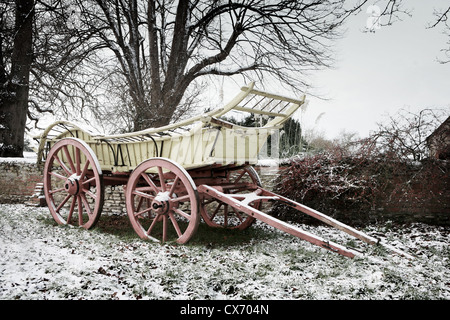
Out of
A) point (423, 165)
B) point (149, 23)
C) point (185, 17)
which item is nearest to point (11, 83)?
point (149, 23)

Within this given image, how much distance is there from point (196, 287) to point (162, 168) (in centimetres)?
179

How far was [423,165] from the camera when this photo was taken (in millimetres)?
5871

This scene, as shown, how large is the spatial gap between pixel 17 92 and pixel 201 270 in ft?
29.5

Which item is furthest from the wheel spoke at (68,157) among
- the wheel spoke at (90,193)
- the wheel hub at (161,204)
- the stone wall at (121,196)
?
the stone wall at (121,196)

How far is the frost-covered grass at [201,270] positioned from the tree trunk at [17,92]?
20.3 ft

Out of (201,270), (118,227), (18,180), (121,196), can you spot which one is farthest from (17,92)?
(201,270)

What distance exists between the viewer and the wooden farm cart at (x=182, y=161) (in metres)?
3.57

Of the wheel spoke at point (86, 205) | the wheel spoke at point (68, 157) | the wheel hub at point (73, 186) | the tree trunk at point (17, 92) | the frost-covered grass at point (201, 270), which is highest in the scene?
the tree trunk at point (17, 92)

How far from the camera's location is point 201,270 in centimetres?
283

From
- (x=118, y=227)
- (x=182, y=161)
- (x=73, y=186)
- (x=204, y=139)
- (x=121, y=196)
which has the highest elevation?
(x=204, y=139)

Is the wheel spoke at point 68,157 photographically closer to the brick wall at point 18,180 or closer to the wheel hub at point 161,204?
the wheel hub at point 161,204

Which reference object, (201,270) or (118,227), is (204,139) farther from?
(118,227)

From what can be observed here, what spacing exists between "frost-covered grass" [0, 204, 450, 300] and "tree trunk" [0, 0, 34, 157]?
6.19m

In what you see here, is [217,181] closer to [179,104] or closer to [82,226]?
[82,226]
